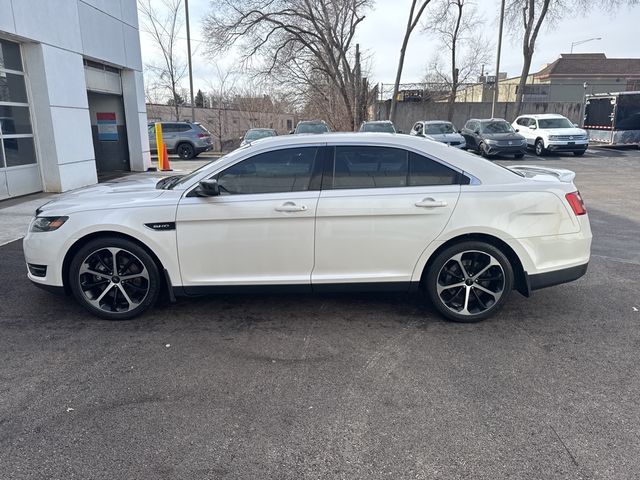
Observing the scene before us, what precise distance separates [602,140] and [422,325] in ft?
86.9

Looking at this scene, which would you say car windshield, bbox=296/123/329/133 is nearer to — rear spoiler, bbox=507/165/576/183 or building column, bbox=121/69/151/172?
building column, bbox=121/69/151/172

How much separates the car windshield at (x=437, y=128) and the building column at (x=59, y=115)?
14.2 meters

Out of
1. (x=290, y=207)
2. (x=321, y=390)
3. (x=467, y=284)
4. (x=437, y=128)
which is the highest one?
(x=437, y=128)

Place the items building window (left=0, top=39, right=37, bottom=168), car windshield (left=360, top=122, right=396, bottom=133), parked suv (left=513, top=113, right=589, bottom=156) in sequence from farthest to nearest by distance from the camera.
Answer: parked suv (left=513, top=113, right=589, bottom=156)
car windshield (left=360, top=122, right=396, bottom=133)
building window (left=0, top=39, right=37, bottom=168)

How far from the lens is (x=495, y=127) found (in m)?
21.1

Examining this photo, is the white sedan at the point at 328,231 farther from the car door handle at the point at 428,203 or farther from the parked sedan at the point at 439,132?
the parked sedan at the point at 439,132

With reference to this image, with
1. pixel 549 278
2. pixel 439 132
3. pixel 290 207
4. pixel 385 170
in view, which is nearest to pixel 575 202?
pixel 549 278

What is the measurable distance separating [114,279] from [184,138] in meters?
18.7

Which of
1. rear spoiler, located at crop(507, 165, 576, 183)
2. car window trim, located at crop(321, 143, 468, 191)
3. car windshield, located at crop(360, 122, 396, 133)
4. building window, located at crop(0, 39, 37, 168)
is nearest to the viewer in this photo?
car window trim, located at crop(321, 143, 468, 191)

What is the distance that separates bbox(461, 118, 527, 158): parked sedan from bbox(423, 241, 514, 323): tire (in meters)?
17.3

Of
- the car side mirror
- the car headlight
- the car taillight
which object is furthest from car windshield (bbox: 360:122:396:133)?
the car headlight

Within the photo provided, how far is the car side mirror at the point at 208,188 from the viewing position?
3787mm

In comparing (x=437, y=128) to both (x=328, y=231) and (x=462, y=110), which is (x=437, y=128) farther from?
(x=328, y=231)

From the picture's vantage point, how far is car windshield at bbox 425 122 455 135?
67.6ft
